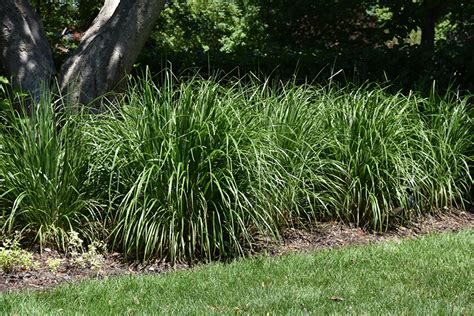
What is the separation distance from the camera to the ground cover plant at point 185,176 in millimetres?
6793

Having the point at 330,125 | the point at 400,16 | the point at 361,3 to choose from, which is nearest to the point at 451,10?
the point at 400,16

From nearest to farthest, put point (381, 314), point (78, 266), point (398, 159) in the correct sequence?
point (381, 314)
point (78, 266)
point (398, 159)

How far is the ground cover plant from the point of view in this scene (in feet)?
22.3

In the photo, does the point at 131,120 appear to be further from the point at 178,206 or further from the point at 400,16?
the point at 400,16

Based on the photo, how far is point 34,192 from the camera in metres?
6.82

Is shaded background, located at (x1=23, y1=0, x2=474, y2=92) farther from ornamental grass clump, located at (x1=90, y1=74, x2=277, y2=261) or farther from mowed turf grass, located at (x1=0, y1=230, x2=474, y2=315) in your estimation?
mowed turf grass, located at (x1=0, y1=230, x2=474, y2=315)

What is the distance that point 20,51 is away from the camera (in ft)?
28.9

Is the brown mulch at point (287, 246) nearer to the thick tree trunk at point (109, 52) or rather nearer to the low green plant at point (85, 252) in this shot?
the low green plant at point (85, 252)

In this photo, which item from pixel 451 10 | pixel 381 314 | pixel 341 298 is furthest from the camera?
pixel 451 10

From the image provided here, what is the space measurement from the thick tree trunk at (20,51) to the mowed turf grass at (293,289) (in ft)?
11.3

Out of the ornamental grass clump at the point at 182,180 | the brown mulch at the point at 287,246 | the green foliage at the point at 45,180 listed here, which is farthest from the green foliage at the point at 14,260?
the ornamental grass clump at the point at 182,180

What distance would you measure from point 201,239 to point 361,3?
29.6 ft

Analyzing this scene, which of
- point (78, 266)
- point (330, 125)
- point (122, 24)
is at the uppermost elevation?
point (122, 24)

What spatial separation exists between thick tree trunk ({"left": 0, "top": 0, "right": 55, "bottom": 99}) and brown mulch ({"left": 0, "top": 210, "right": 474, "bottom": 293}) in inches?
105
